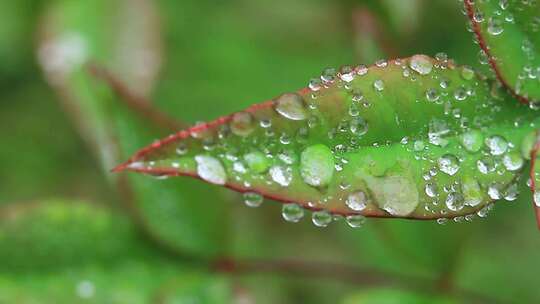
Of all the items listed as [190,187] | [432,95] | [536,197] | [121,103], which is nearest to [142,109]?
[121,103]

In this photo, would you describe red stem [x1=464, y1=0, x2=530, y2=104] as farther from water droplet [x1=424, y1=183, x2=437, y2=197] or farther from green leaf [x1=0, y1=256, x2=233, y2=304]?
green leaf [x1=0, y1=256, x2=233, y2=304]

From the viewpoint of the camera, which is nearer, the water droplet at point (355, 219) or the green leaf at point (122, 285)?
the water droplet at point (355, 219)

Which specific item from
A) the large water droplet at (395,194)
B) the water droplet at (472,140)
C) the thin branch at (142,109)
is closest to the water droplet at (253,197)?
the large water droplet at (395,194)

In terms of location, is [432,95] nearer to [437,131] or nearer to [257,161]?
[437,131]

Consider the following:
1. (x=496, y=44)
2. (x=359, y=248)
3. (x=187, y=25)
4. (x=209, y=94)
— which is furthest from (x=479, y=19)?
(x=187, y=25)

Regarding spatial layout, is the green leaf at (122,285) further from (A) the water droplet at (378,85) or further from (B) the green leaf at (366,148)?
(A) the water droplet at (378,85)

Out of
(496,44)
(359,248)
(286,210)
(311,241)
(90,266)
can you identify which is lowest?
(311,241)

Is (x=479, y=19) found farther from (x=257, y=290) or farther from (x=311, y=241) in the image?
(x=311, y=241)
